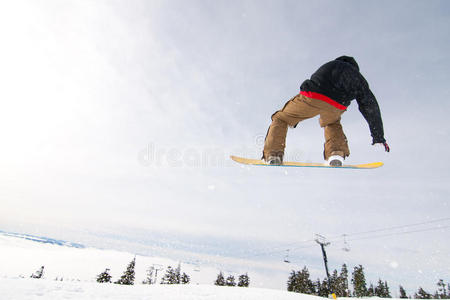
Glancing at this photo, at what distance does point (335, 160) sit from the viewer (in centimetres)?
495

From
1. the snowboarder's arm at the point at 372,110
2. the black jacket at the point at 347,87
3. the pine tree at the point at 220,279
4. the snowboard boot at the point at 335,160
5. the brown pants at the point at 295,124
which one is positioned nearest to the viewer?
the black jacket at the point at 347,87

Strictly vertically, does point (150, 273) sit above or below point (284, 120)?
below

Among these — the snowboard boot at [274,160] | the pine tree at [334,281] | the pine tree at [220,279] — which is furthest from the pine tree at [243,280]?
the snowboard boot at [274,160]

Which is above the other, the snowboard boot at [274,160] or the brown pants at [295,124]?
the brown pants at [295,124]

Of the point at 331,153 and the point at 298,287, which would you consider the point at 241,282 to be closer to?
the point at 298,287

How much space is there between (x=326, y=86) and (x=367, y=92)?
71cm

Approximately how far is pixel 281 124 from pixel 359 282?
226ft

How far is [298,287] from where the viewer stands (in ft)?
172

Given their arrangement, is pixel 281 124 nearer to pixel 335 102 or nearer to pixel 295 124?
pixel 295 124

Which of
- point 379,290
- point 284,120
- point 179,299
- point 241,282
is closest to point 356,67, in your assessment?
point 284,120

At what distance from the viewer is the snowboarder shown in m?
3.92

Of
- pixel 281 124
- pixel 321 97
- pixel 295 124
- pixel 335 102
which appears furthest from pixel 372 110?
pixel 281 124

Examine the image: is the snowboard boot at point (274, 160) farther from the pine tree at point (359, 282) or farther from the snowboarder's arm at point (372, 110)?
the pine tree at point (359, 282)

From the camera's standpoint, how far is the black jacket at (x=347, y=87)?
12.7ft
